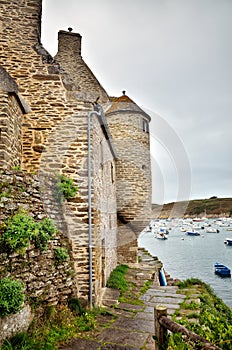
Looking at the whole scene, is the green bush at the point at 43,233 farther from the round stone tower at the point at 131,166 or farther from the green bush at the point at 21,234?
the round stone tower at the point at 131,166

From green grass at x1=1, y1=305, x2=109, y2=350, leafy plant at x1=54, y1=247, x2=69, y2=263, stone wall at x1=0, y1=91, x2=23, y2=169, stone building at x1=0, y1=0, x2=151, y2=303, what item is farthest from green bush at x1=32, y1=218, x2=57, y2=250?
stone wall at x1=0, y1=91, x2=23, y2=169

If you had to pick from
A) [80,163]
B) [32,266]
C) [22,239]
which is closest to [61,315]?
[32,266]

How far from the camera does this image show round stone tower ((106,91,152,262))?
512 inches

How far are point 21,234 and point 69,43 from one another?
11726 millimetres

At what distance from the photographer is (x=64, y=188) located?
22.6 ft

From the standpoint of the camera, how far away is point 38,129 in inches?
307

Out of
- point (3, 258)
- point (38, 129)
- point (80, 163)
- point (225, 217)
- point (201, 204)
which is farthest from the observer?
point (225, 217)

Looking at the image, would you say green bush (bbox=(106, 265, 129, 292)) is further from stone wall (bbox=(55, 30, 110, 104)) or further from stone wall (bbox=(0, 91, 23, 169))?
stone wall (bbox=(55, 30, 110, 104))

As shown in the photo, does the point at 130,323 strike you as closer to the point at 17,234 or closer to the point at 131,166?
the point at 17,234

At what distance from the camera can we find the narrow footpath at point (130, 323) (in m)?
5.07

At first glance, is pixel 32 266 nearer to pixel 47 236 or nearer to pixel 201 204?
pixel 47 236

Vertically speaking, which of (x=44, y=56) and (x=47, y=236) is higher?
(x=44, y=56)

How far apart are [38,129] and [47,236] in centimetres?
359

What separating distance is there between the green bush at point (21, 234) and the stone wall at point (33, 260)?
110mm
